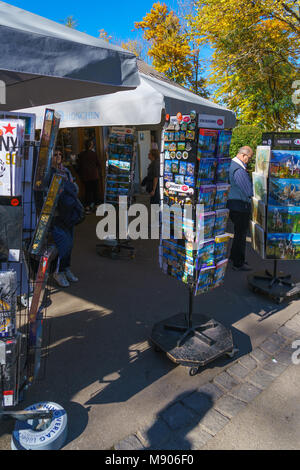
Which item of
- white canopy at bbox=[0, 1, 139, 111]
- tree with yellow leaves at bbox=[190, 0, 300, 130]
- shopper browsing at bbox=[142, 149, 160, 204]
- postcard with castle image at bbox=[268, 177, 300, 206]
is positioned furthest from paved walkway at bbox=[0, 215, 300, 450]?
tree with yellow leaves at bbox=[190, 0, 300, 130]

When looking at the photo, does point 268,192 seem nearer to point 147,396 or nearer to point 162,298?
point 162,298

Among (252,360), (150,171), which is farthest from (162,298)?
(150,171)

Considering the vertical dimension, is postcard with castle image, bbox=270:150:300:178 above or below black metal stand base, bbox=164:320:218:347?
above

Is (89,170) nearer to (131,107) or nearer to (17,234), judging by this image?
(131,107)

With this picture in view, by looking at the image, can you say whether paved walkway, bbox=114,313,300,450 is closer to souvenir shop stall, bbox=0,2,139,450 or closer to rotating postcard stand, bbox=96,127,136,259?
souvenir shop stall, bbox=0,2,139,450

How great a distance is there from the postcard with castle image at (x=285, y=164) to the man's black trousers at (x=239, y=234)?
130cm

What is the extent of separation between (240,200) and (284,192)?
1.13m

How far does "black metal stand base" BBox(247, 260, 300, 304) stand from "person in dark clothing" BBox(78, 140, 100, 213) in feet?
18.9

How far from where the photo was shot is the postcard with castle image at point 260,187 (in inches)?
171

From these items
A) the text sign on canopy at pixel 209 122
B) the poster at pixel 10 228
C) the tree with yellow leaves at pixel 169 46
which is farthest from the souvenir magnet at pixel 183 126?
the tree with yellow leaves at pixel 169 46

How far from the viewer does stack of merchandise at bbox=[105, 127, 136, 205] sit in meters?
5.69

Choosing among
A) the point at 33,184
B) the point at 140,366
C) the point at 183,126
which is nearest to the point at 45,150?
the point at 33,184

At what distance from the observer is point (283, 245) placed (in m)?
4.48
